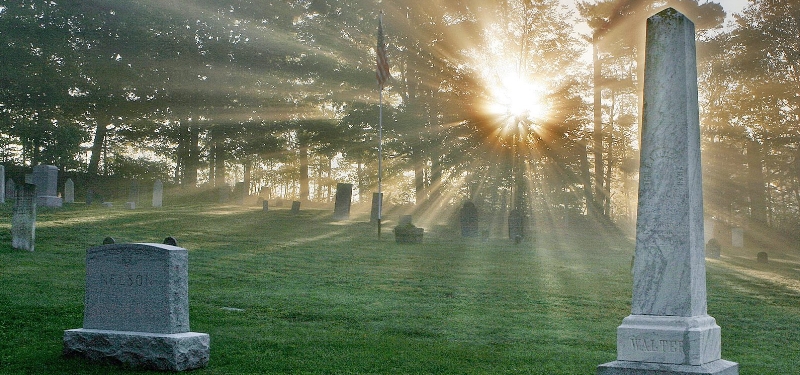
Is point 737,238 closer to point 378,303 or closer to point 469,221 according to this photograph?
point 469,221

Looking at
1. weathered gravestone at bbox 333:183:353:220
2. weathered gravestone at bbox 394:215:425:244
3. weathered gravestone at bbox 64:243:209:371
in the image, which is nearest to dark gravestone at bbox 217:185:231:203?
weathered gravestone at bbox 333:183:353:220

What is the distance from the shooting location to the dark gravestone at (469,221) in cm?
2814

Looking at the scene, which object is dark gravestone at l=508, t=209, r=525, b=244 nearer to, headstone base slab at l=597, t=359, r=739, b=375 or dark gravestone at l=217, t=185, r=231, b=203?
dark gravestone at l=217, t=185, r=231, b=203

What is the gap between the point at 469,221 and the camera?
28156 mm

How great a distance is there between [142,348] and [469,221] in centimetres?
2129

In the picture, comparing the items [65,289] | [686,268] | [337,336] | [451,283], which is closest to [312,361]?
[337,336]

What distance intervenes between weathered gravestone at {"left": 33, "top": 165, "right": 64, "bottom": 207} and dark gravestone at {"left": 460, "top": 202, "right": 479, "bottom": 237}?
15738 mm

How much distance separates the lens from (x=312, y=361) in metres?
8.17

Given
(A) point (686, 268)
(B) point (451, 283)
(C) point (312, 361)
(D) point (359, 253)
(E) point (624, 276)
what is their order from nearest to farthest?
(A) point (686, 268) < (C) point (312, 361) < (B) point (451, 283) < (E) point (624, 276) < (D) point (359, 253)

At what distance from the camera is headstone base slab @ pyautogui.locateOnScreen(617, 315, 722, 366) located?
6078 mm

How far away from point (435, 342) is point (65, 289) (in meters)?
6.34

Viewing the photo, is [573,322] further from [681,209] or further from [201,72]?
[201,72]

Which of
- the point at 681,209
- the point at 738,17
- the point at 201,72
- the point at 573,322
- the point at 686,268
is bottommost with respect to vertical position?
the point at 573,322

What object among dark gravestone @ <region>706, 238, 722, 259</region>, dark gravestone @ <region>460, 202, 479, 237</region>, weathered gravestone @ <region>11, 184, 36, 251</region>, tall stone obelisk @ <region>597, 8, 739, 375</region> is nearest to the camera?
tall stone obelisk @ <region>597, 8, 739, 375</region>
